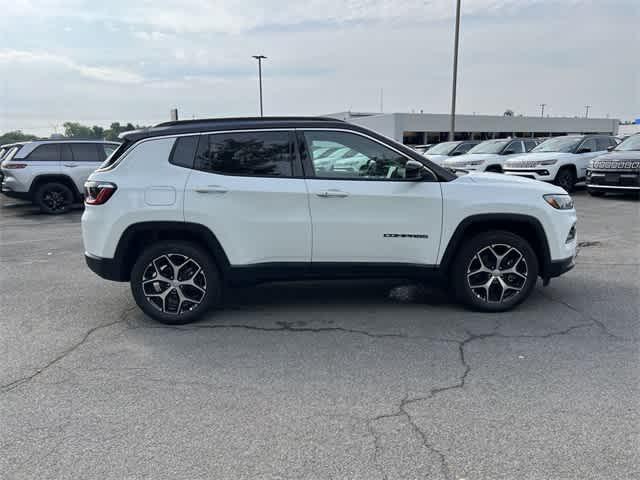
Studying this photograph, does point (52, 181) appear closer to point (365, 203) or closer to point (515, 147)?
point (365, 203)

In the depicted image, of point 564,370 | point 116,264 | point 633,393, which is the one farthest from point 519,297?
point 116,264

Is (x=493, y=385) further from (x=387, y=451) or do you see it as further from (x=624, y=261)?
(x=624, y=261)

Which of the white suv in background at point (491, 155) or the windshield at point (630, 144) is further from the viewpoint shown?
the white suv in background at point (491, 155)

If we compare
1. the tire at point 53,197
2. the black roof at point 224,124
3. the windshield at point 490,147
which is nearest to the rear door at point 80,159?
the tire at point 53,197

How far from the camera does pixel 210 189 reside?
434 centimetres

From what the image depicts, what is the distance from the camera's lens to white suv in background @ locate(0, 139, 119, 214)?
1200 centimetres

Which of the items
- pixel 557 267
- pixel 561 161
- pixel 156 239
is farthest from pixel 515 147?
pixel 156 239

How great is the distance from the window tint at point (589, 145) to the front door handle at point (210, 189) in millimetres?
13585

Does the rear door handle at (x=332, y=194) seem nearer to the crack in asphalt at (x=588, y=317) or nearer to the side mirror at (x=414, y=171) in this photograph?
the side mirror at (x=414, y=171)

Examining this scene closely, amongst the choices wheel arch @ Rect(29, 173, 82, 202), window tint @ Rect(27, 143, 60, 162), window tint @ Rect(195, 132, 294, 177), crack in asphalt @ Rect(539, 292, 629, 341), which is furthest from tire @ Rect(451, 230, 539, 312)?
window tint @ Rect(27, 143, 60, 162)

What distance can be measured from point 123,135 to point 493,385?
3.87 metres

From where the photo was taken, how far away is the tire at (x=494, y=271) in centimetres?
460

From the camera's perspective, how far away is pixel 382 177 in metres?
4.50

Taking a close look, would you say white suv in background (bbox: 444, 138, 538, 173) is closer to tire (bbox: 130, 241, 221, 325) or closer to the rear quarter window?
the rear quarter window
